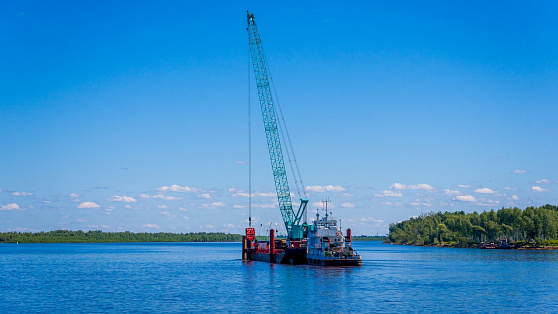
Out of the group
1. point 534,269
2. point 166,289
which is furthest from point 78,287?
point 534,269

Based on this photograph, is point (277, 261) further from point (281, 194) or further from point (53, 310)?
point (53, 310)

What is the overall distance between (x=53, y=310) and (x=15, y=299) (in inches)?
600

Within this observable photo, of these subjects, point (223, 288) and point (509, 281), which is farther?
point (509, 281)

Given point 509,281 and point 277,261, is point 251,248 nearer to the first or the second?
point 277,261

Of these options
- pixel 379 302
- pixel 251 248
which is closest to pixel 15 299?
pixel 379 302

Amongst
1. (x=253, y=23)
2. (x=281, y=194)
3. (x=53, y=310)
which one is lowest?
(x=53, y=310)

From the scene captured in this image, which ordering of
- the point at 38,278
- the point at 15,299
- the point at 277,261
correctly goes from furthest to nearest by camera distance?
the point at 277,261 < the point at 38,278 < the point at 15,299

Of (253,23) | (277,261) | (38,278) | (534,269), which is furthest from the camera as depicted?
(253,23)

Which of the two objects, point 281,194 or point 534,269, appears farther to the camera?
point 281,194

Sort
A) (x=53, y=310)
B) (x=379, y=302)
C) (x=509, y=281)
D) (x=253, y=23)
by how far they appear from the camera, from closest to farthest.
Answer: (x=53, y=310) < (x=379, y=302) < (x=509, y=281) < (x=253, y=23)

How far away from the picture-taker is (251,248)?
17912 cm

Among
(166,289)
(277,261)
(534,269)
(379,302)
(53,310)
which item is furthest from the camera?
(277,261)

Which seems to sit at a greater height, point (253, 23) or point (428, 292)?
point (253, 23)

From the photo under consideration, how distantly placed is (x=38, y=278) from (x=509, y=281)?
316 ft
